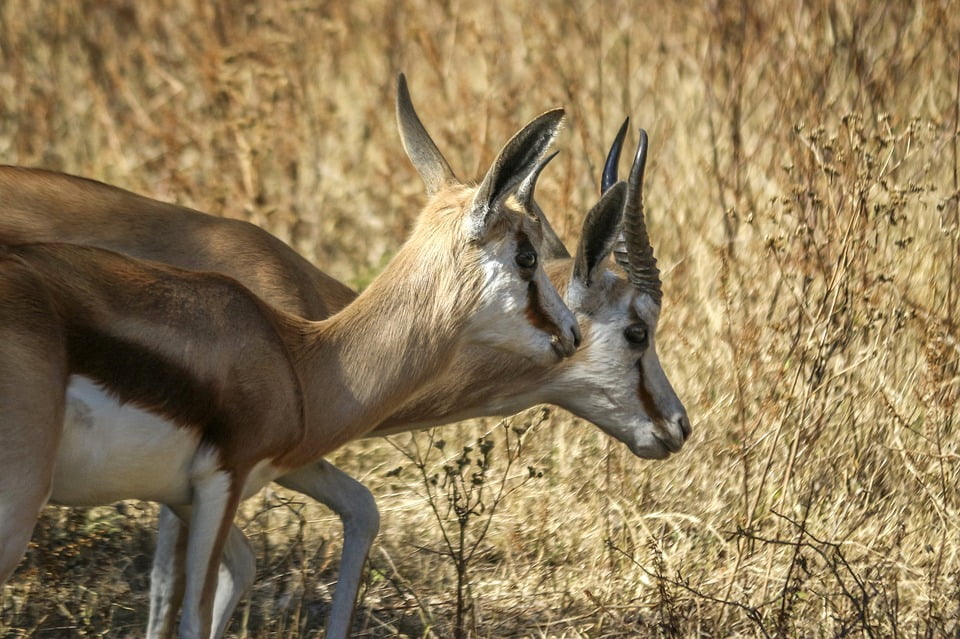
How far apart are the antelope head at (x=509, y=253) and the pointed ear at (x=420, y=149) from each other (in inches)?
7.5

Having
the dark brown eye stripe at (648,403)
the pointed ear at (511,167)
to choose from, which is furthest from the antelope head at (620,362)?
the pointed ear at (511,167)

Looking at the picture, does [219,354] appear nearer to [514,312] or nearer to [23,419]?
[23,419]

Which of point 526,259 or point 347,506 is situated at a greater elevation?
point 526,259

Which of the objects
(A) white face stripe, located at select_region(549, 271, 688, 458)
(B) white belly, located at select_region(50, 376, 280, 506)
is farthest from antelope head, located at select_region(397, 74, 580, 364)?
(B) white belly, located at select_region(50, 376, 280, 506)

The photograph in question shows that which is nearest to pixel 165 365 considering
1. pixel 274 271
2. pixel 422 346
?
pixel 422 346

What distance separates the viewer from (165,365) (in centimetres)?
397

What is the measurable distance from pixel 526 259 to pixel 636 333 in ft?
3.64

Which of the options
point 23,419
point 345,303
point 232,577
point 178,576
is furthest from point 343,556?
point 23,419

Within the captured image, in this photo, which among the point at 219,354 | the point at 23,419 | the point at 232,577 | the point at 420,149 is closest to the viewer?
the point at 23,419

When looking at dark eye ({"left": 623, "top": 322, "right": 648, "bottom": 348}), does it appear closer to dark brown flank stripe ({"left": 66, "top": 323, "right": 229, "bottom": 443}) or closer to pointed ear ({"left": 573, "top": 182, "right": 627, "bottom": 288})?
pointed ear ({"left": 573, "top": 182, "right": 627, "bottom": 288})

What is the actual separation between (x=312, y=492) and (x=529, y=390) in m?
0.93

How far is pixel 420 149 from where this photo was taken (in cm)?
512

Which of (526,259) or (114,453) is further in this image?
(526,259)

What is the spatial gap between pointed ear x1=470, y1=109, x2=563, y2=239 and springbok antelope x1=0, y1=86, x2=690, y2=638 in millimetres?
451
